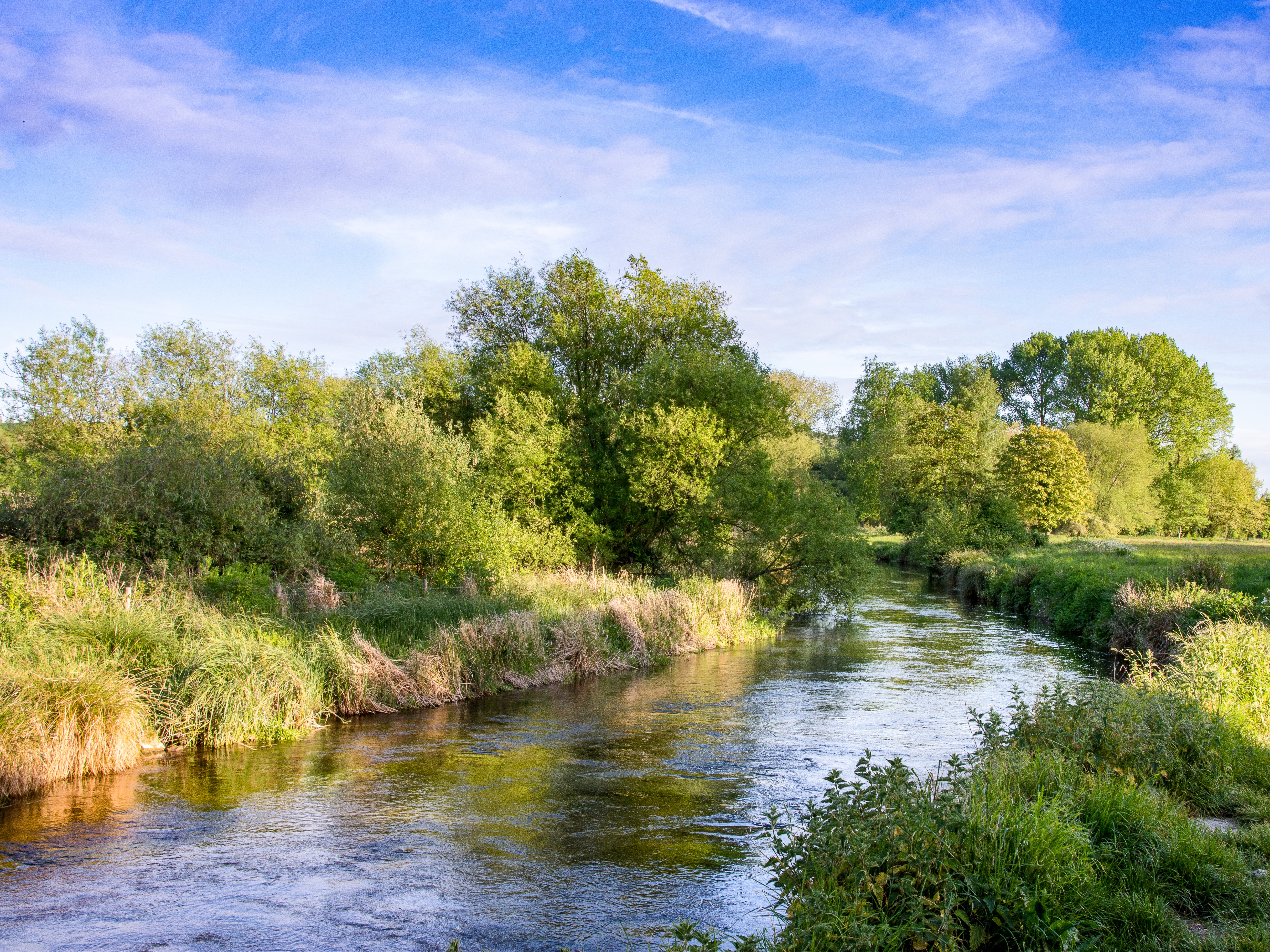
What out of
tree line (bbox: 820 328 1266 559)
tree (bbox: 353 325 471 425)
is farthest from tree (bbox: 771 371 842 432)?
tree (bbox: 353 325 471 425)

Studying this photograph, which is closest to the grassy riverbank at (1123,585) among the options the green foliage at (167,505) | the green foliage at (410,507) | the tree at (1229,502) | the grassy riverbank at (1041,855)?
the grassy riverbank at (1041,855)

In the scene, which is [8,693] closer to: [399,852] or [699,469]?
[399,852]

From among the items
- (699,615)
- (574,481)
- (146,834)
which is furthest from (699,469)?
(146,834)

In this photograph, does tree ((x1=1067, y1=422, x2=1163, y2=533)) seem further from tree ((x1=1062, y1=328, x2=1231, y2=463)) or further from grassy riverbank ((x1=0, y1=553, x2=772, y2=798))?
grassy riverbank ((x1=0, y1=553, x2=772, y2=798))

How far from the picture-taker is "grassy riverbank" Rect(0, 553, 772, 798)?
437 inches

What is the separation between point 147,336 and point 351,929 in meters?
38.9

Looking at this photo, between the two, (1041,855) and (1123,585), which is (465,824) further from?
(1123,585)

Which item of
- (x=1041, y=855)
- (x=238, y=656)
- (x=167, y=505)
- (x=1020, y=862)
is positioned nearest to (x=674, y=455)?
(x=167, y=505)

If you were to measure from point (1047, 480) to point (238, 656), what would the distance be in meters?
51.0

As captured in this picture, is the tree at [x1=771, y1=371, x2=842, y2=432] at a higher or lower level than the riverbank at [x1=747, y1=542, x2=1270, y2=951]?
higher

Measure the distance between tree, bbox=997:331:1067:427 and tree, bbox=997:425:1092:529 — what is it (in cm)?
3731

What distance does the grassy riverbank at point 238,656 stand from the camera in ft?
36.4

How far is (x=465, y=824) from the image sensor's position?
32.2 feet

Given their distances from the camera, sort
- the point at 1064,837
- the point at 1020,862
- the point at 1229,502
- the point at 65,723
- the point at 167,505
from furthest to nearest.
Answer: the point at 1229,502 → the point at 167,505 → the point at 65,723 → the point at 1064,837 → the point at 1020,862
